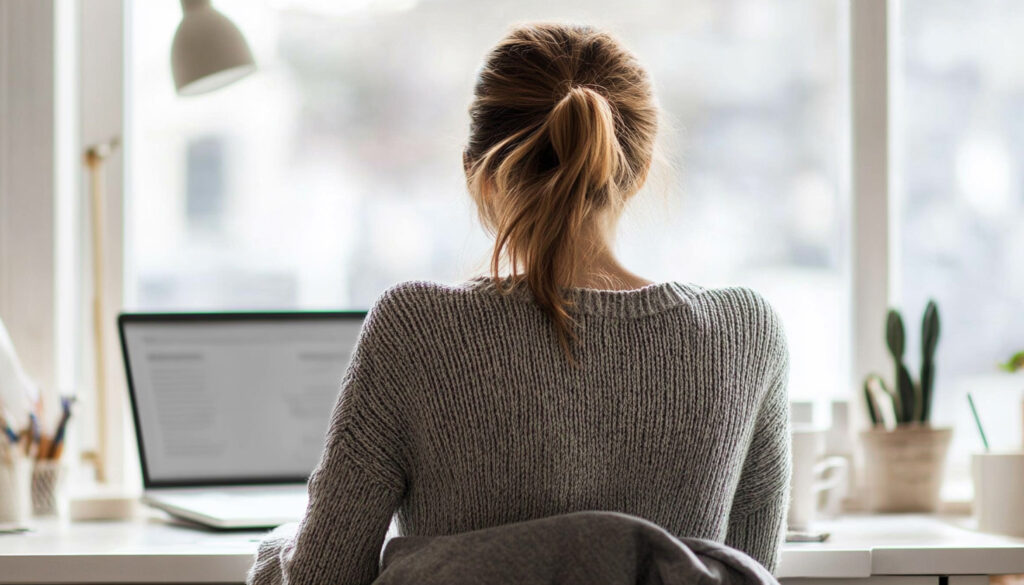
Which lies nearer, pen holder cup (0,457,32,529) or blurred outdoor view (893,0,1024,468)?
pen holder cup (0,457,32,529)

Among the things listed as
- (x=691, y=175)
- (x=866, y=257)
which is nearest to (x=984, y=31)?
(x=866, y=257)

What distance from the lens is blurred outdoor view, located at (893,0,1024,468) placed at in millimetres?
1689

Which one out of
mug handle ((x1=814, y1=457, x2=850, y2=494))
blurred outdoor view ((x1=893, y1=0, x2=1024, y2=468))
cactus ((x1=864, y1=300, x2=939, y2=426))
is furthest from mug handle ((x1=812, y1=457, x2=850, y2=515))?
blurred outdoor view ((x1=893, y1=0, x2=1024, y2=468))

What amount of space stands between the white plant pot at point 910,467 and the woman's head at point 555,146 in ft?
2.60

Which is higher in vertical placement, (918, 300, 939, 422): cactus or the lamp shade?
the lamp shade

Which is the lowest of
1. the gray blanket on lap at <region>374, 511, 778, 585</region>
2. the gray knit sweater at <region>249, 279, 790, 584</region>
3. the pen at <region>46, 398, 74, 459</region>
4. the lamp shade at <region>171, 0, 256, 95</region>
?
the pen at <region>46, 398, 74, 459</region>

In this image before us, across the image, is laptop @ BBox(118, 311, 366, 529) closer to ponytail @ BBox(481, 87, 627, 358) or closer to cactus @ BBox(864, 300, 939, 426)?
ponytail @ BBox(481, 87, 627, 358)

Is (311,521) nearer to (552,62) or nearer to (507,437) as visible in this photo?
(507,437)

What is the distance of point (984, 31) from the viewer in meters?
1.70

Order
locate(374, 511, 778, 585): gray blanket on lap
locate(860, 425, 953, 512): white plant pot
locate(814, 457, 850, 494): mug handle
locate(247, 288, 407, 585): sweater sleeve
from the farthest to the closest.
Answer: locate(860, 425, 953, 512): white plant pot < locate(814, 457, 850, 494): mug handle < locate(247, 288, 407, 585): sweater sleeve < locate(374, 511, 778, 585): gray blanket on lap

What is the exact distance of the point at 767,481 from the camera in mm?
947

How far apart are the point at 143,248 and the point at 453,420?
41.9 inches

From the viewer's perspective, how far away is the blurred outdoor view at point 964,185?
1689 millimetres

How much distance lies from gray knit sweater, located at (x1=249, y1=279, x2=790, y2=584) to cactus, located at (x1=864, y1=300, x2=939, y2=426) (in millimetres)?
753
